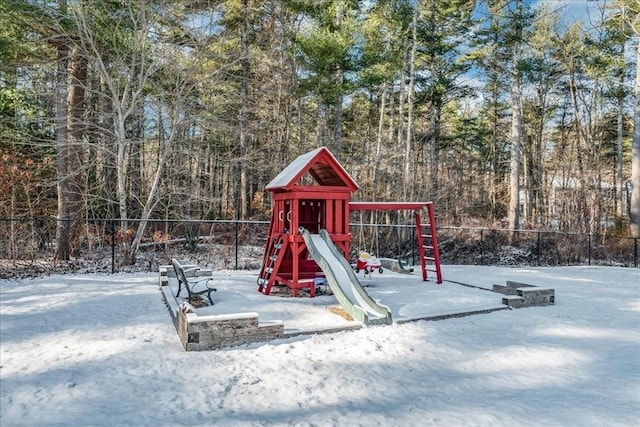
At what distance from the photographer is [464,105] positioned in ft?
91.2

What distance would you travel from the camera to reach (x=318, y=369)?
13.5 ft

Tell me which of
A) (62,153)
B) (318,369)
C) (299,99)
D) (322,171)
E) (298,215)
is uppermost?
(299,99)

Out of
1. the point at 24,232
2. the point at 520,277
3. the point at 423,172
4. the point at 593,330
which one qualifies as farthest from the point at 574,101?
the point at 24,232

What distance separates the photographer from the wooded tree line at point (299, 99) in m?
11.1

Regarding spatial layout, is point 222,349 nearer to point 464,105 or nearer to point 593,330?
point 593,330

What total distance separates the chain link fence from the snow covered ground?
162 inches

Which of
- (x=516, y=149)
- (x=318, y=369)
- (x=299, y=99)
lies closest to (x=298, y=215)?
(x=318, y=369)

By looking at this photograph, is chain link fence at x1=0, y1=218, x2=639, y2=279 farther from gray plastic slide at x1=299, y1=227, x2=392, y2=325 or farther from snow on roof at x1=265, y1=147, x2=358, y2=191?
gray plastic slide at x1=299, y1=227, x2=392, y2=325

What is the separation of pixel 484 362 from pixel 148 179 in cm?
1500

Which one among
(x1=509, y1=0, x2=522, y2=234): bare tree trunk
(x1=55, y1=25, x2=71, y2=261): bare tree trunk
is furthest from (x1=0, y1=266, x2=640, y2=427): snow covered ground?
(x1=509, y1=0, x2=522, y2=234): bare tree trunk

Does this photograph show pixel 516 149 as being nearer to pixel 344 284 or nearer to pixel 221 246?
pixel 221 246

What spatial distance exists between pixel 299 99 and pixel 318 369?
15.7 m

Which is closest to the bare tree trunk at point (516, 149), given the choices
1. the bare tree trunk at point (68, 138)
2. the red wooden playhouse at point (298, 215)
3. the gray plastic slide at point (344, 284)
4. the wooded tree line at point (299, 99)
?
the wooded tree line at point (299, 99)

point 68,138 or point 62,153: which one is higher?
point 68,138
